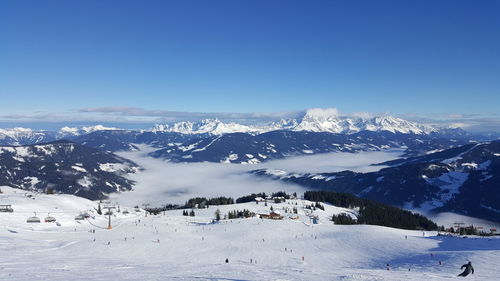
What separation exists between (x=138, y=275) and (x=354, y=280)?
2415 cm

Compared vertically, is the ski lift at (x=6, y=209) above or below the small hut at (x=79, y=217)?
above

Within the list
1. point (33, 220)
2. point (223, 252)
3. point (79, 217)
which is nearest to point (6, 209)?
point (33, 220)

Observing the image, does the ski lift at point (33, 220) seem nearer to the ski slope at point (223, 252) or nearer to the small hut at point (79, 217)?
the ski slope at point (223, 252)

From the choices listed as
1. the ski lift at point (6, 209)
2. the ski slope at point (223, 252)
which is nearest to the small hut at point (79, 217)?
the ski slope at point (223, 252)

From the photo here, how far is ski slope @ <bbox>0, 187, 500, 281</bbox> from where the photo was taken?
143 ft

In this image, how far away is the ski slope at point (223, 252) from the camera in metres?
43.6

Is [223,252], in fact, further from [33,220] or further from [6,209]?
[6,209]

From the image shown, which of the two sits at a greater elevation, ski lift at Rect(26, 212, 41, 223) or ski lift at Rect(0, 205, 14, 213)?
ski lift at Rect(0, 205, 14, 213)

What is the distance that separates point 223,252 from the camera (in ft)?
258

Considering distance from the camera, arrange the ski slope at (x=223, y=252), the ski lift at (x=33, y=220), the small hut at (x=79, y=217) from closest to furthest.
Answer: the ski slope at (x=223, y=252), the ski lift at (x=33, y=220), the small hut at (x=79, y=217)

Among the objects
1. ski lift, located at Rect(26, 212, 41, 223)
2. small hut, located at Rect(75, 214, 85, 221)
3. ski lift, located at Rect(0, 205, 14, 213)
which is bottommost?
small hut, located at Rect(75, 214, 85, 221)

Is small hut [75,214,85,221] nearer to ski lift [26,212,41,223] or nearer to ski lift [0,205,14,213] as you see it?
ski lift [26,212,41,223]

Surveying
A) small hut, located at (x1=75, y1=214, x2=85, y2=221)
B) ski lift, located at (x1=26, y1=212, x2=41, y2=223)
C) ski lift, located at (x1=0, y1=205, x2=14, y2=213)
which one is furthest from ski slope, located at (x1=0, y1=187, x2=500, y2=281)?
ski lift, located at (x1=0, y1=205, x2=14, y2=213)

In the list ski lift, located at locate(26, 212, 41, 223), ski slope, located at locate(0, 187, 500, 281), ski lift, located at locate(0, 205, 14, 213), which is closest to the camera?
ski slope, located at locate(0, 187, 500, 281)
